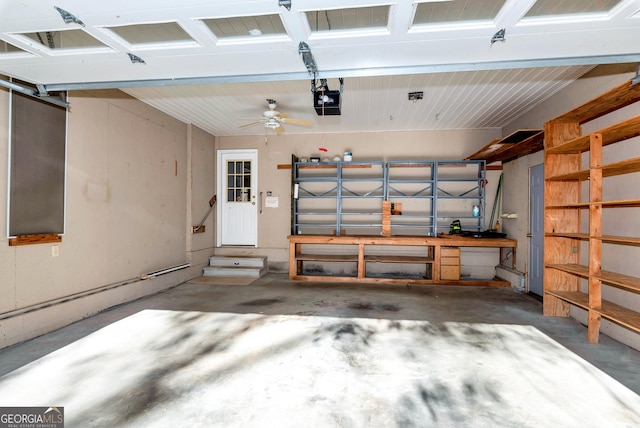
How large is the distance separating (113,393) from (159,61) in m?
2.56

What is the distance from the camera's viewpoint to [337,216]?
19.2ft

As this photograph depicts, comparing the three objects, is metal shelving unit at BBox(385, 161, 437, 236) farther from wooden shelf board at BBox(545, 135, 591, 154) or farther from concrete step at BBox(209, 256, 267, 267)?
concrete step at BBox(209, 256, 267, 267)

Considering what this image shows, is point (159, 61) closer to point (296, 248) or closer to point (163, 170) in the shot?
point (163, 170)

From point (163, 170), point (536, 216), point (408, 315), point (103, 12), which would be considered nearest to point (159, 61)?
point (103, 12)

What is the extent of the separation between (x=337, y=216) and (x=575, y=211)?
363cm

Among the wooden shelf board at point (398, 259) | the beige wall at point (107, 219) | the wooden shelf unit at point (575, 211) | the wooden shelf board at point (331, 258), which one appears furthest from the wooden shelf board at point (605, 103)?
the beige wall at point (107, 219)

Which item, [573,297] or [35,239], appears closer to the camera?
[35,239]

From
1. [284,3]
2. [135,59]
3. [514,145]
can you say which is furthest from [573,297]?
[135,59]

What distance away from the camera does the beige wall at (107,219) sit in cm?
286

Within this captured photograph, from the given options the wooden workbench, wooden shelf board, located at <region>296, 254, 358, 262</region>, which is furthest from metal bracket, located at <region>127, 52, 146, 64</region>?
wooden shelf board, located at <region>296, 254, 358, 262</region>

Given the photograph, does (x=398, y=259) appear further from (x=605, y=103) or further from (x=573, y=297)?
(x=605, y=103)

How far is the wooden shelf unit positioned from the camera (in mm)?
2748

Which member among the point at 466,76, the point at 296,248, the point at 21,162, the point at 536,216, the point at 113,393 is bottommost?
the point at 113,393

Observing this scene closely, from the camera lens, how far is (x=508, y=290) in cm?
490
